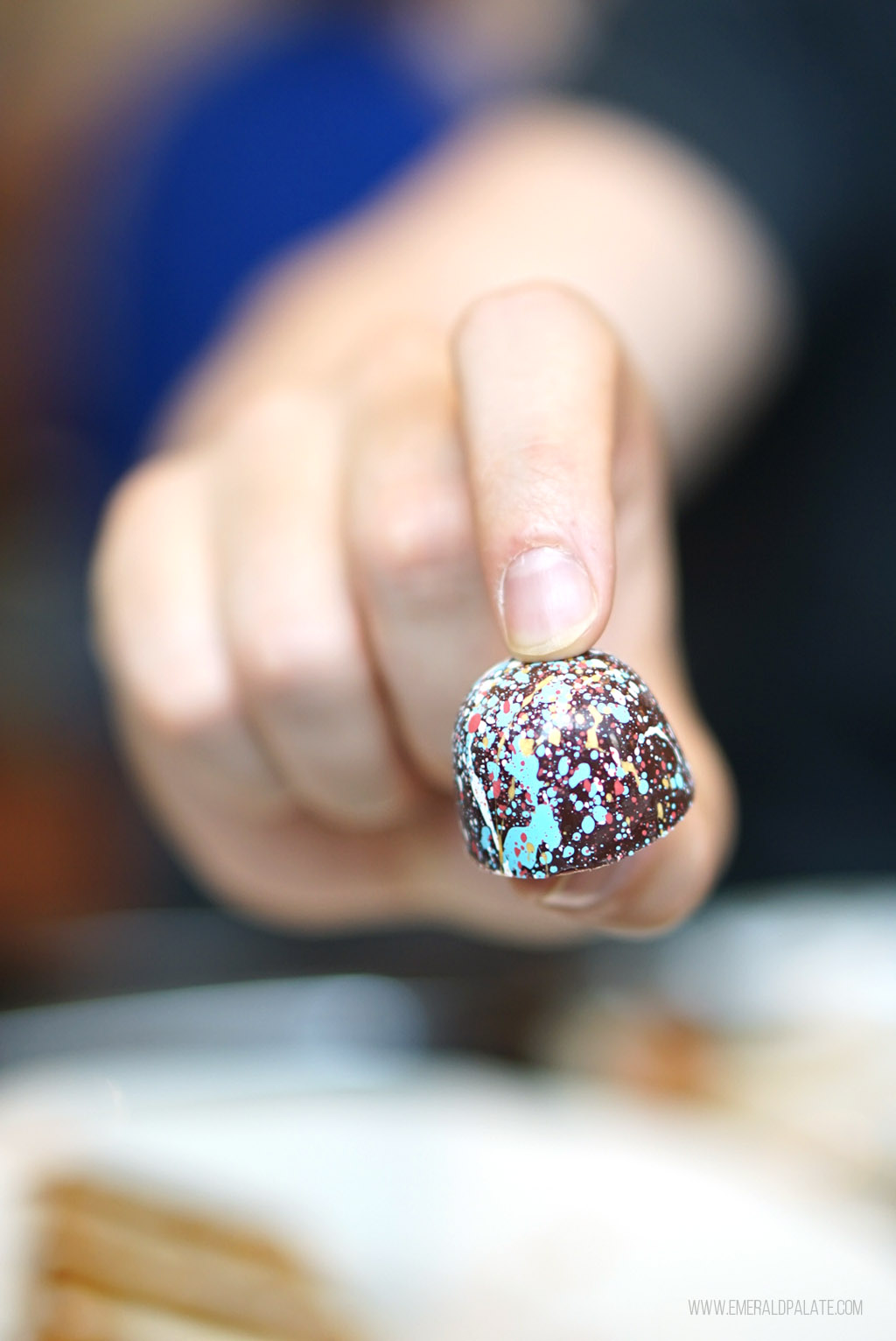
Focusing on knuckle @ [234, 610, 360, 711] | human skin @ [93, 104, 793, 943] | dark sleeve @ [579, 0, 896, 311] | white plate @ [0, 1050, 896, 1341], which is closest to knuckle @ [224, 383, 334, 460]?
human skin @ [93, 104, 793, 943]

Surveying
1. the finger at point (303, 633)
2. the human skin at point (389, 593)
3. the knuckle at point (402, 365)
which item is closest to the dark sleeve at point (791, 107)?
the human skin at point (389, 593)

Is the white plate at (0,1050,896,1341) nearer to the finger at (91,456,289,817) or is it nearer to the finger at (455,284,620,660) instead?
the finger at (91,456,289,817)

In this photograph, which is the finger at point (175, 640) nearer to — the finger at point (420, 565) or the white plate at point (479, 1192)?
the finger at point (420, 565)

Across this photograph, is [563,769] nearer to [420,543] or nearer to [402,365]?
[420,543]

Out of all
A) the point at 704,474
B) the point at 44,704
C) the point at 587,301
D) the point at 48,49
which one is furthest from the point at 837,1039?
the point at 48,49

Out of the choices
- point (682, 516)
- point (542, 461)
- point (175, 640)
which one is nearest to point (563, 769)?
point (542, 461)
